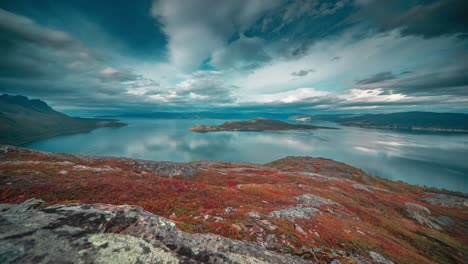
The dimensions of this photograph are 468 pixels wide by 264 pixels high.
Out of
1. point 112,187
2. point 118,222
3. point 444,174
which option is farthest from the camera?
point 444,174

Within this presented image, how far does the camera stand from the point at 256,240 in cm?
1173

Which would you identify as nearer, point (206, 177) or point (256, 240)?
point (256, 240)

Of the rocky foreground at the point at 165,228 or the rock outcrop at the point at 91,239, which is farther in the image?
the rocky foreground at the point at 165,228

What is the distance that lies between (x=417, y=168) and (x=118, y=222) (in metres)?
248

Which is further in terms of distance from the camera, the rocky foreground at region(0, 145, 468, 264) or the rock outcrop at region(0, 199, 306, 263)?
the rocky foreground at region(0, 145, 468, 264)

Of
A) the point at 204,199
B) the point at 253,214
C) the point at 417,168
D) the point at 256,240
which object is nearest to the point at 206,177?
the point at 204,199

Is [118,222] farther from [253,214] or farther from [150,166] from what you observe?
[150,166]

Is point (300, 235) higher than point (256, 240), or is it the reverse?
point (256, 240)

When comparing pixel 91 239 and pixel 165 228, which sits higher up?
pixel 91 239

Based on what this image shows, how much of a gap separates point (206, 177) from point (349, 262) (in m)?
42.7

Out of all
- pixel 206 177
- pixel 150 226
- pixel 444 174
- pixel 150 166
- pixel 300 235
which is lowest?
pixel 444 174

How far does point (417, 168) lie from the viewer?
540 feet

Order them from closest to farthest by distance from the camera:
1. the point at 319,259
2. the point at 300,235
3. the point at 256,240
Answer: the point at 319,259, the point at 256,240, the point at 300,235

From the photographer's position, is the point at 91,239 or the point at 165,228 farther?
the point at 165,228
